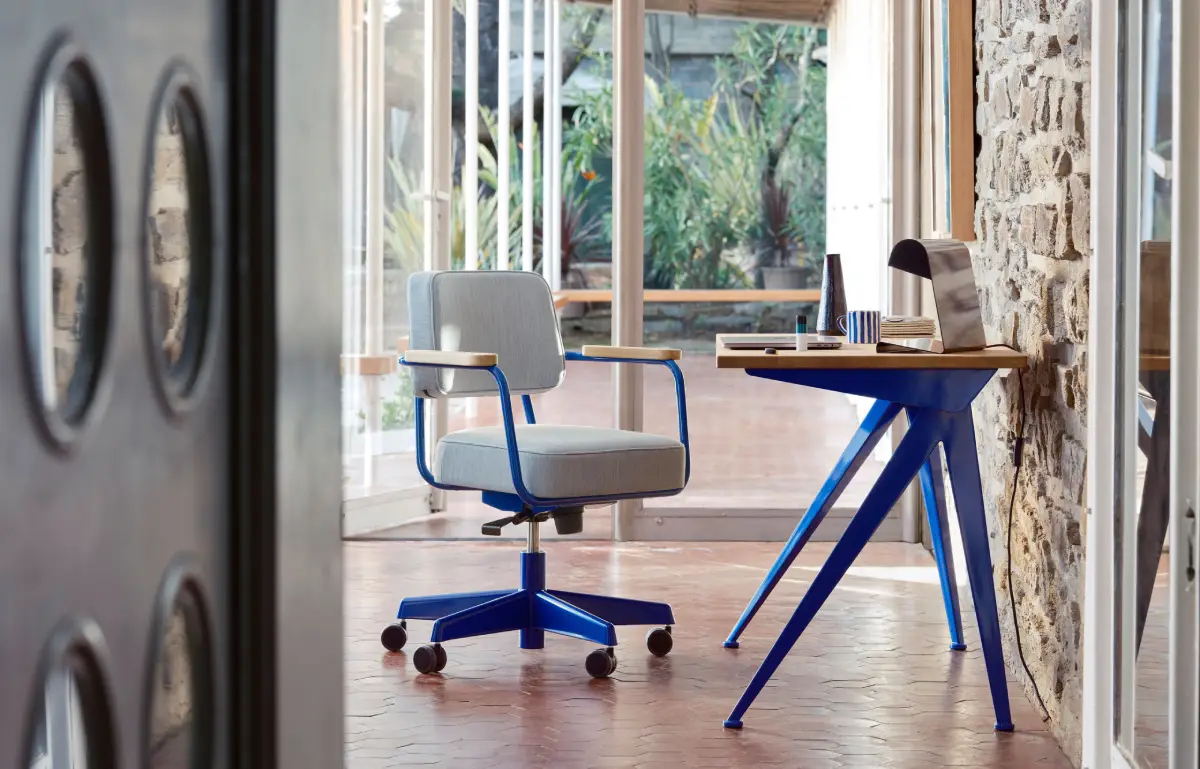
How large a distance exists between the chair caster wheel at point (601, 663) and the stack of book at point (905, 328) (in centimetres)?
102

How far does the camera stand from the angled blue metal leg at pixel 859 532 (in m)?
2.65

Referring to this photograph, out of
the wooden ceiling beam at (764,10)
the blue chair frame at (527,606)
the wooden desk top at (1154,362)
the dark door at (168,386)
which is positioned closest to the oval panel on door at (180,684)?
the dark door at (168,386)

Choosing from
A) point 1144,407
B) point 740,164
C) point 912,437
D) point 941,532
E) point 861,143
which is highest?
point 861,143

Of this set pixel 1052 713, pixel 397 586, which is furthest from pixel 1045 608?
pixel 397 586

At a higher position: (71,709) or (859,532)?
(71,709)

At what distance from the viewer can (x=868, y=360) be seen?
261cm

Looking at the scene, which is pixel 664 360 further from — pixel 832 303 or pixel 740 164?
pixel 740 164

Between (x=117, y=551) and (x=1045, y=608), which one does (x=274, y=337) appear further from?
(x=1045, y=608)

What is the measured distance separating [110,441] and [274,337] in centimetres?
11

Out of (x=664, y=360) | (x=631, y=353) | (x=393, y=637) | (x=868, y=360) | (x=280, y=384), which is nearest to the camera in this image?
(x=280, y=384)

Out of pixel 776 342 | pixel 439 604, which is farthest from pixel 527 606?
pixel 776 342

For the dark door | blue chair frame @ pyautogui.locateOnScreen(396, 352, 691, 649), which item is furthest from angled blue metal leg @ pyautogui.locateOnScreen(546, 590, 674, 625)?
the dark door

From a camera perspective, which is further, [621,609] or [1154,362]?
[621,609]

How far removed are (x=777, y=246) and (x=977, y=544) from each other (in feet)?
6.11
